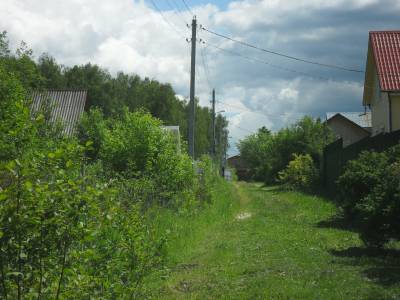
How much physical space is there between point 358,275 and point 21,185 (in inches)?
246

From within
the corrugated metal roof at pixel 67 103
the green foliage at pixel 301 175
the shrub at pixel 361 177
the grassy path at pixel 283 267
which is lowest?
the grassy path at pixel 283 267

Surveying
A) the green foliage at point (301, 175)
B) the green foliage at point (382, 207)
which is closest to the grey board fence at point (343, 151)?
the green foliage at point (301, 175)

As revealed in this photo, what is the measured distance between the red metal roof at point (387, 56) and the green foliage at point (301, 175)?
9815mm

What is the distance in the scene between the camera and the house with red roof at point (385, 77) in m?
23.0

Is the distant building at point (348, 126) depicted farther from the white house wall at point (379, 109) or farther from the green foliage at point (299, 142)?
the white house wall at point (379, 109)

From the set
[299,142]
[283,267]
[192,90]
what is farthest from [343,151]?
[299,142]

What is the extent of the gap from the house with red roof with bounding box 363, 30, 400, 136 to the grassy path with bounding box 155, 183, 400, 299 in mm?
8768

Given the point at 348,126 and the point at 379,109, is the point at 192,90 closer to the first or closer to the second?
the point at 379,109

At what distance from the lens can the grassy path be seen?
26.0 ft

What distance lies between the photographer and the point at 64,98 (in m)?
33.4

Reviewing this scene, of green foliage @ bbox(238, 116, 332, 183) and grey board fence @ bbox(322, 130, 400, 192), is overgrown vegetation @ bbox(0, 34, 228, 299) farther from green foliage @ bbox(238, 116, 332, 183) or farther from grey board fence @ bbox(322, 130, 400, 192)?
green foliage @ bbox(238, 116, 332, 183)

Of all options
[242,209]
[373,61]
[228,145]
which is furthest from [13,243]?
[228,145]

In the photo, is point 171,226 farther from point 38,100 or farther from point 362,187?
point 38,100

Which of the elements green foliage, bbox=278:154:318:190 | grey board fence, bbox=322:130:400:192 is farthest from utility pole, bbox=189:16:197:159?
green foliage, bbox=278:154:318:190
